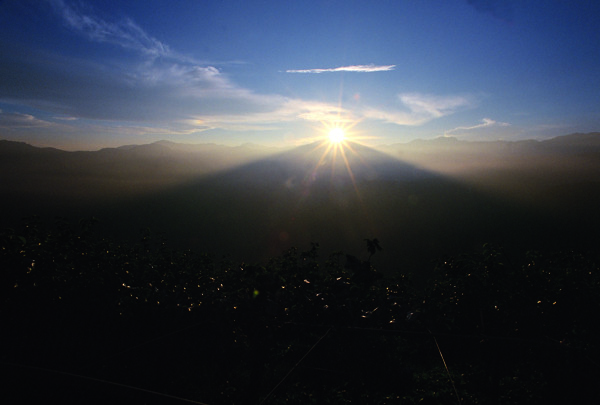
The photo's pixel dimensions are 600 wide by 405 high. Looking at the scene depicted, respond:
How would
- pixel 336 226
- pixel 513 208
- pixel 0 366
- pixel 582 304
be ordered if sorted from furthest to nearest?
1. pixel 513 208
2. pixel 336 226
3. pixel 582 304
4. pixel 0 366

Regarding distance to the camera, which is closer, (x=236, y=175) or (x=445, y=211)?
(x=445, y=211)

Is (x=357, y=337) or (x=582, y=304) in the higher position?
(x=582, y=304)

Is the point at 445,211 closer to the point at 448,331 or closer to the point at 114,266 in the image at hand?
the point at 448,331

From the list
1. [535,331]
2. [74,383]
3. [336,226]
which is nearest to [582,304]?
[535,331]

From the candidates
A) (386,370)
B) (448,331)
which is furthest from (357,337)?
(448,331)

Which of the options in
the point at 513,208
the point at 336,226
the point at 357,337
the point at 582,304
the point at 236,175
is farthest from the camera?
the point at 236,175

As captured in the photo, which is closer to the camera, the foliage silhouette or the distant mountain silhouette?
the foliage silhouette

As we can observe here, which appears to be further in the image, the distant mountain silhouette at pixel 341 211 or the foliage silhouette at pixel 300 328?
the distant mountain silhouette at pixel 341 211

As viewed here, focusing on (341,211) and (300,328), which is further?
(341,211)

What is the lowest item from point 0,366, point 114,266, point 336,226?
point 336,226

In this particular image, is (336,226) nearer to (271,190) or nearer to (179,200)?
(271,190)
